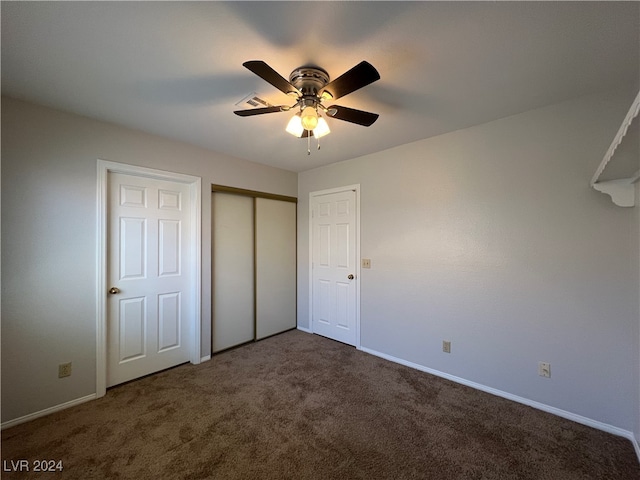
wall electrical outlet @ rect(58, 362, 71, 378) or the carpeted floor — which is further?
wall electrical outlet @ rect(58, 362, 71, 378)

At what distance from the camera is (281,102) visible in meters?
1.96

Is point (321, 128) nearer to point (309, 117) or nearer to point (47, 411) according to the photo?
point (309, 117)

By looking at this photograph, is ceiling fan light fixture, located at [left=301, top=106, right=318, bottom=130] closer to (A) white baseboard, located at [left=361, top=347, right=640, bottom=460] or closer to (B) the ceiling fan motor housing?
(B) the ceiling fan motor housing

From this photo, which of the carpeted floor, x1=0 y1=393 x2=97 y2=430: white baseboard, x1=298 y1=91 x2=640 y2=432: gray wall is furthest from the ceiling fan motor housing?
x1=0 y1=393 x2=97 y2=430: white baseboard

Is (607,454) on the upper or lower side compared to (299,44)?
lower

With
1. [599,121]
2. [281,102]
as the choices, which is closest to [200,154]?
[281,102]

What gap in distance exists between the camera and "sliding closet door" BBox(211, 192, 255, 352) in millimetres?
3164

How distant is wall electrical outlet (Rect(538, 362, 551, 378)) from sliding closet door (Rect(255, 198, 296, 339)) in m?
2.93

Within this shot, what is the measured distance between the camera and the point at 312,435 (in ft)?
5.90

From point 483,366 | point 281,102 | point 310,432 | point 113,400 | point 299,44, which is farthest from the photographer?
point 483,366

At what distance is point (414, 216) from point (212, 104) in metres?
2.18

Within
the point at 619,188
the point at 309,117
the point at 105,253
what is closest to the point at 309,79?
the point at 309,117

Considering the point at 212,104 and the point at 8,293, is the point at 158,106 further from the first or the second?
the point at 8,293

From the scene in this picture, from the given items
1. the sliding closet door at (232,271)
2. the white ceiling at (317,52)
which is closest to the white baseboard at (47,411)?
the sliding closet door at (232,271)
